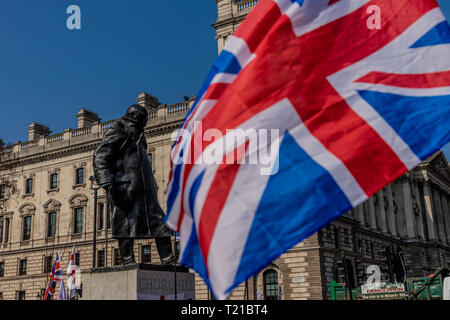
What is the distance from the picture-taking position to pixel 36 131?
6031 centimetres

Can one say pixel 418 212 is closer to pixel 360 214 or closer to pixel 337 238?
pixel 360 214

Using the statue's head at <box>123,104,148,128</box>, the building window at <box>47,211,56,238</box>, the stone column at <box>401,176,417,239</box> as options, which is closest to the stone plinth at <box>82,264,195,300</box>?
the statue's head at <box>123,104,148,128</box>

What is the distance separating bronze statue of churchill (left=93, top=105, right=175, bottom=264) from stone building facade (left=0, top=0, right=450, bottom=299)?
106 feet

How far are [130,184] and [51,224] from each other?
47.7 metres

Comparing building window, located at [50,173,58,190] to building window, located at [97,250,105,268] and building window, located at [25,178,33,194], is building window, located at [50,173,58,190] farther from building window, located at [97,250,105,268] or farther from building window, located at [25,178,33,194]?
building window, located at [97,250,105,268]

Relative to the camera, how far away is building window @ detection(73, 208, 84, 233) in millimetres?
52219

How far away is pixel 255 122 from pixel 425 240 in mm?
71089

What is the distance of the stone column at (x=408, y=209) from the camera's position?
68.2 m

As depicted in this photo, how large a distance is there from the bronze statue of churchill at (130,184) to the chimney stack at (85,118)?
47139 millimetres

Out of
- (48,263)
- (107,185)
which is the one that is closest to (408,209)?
(48,263)

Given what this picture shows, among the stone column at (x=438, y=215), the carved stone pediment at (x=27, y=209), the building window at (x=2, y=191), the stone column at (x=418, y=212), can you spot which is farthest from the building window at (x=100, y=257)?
the stone column at (x=438, y=215)
